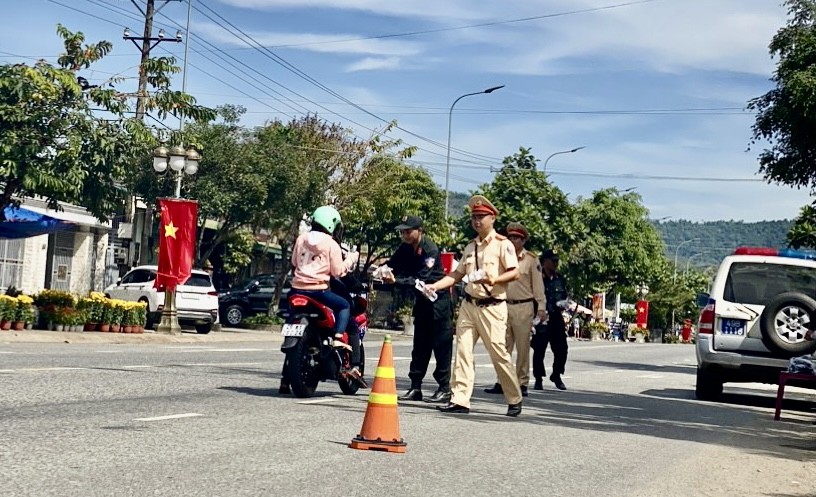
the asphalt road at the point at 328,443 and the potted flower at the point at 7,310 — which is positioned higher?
the potted flower at the point at 7,310

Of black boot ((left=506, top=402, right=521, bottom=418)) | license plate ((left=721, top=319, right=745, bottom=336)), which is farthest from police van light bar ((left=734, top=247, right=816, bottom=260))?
black boot ((left=506, top=402, right=521, bottom=418))

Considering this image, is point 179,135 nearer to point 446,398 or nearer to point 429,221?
point 446,398

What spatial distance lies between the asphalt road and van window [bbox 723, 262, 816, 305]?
1899 millimetres

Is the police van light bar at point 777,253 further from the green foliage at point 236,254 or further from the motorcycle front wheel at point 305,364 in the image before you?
the green foliage at point 236,254

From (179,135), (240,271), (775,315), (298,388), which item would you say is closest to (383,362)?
(298,388)

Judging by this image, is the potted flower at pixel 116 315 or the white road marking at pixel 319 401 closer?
the white road marking at pixel 319 401

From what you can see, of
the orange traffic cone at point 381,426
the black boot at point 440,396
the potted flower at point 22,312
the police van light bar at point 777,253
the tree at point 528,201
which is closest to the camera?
the orange traffic cone at point 381,426

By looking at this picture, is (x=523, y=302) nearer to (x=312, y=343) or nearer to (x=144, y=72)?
(x=312, y=343)

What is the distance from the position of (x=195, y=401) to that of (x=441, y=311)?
2865 mm

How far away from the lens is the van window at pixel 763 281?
16.7m

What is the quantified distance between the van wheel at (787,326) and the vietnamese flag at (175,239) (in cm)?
1556

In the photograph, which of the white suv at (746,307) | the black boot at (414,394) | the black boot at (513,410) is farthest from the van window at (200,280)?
the black boot at (513,410)

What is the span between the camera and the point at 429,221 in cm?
5694

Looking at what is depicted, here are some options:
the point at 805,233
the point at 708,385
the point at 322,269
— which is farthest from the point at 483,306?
the point at 805,233
